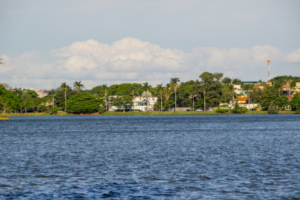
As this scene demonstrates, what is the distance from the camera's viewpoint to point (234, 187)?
68.4ft

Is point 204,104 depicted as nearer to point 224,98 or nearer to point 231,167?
point 224,98

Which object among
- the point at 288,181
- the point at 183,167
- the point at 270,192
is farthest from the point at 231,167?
the point at 270,192

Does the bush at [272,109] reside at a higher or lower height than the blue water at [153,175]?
higher

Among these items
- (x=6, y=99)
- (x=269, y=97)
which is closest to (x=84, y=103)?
(x=6, y=99)

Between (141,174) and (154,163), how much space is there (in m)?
5.11

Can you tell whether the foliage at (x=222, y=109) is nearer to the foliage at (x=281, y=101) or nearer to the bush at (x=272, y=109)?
the bush at (x=272, y=109)

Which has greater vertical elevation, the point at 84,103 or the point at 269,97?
the point at 269,97

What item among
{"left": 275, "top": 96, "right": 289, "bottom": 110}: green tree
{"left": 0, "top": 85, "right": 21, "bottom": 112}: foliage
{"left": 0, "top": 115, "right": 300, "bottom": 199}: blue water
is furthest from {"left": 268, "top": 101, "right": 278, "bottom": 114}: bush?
{"left": 0, "top": 115, "right": 300, "bottom": 199}: blue water

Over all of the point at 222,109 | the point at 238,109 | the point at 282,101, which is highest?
the point at 282,101

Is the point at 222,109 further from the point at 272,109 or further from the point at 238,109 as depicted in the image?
the point at 272,109

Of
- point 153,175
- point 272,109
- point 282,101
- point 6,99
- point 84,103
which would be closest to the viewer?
point 153,175

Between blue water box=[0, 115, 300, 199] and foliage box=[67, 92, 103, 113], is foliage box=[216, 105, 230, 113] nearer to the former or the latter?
foliage box=[67, 92, 103, 113]

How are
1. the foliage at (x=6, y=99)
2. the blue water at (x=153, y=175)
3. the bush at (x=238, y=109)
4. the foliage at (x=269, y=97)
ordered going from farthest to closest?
the bush at (x=238, y=109)
the foliage at (x=269, y=97)
the foliage at (x=6, y=99)
the blue water at (x=153, y=175)

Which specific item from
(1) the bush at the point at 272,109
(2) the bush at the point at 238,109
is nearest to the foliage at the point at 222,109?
(2) the bush at the point at 238,109
